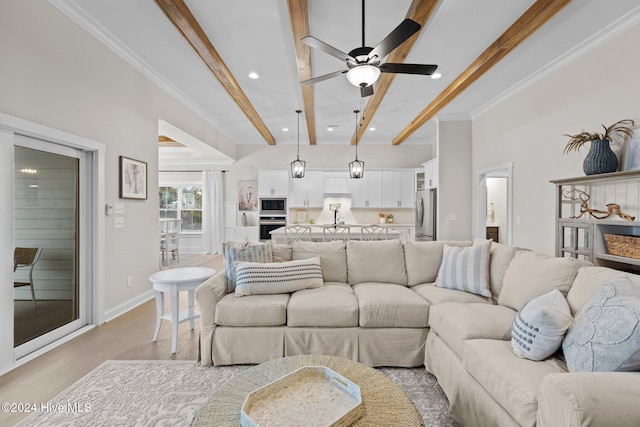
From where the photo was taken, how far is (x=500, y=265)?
2.48 metres

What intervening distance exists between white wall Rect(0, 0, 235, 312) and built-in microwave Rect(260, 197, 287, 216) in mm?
3099

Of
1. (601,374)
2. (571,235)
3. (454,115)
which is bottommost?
(601,374)

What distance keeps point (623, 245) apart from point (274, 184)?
6.30 metres

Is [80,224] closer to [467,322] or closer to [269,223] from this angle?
[467,322]

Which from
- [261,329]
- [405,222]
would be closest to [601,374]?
[261,329]

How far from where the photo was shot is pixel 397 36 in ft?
6.73

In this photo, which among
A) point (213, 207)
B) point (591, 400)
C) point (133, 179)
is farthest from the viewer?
point (213, 207)

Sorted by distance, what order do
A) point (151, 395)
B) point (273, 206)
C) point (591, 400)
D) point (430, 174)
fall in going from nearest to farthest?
point (591, 400)
point (151, 395)
point (430, 174)
point (273, 206)

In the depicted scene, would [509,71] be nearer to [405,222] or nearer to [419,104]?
[419,104]

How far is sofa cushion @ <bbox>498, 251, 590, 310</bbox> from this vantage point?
6.06 feet

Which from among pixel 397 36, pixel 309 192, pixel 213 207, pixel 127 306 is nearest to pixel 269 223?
pixel 309 192

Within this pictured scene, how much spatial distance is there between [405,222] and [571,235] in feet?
15.2

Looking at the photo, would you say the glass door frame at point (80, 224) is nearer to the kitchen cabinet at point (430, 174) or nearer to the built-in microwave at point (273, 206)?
the built-in microwave at point (273, 206)

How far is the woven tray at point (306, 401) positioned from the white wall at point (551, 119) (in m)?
3.49
